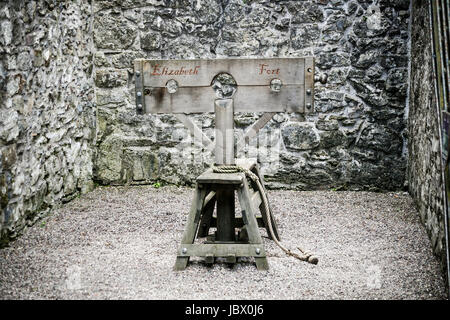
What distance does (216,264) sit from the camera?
3283 mm

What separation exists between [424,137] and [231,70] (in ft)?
6.08

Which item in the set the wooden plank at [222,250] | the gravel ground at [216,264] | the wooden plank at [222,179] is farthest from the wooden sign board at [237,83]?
the gravel ground at [216,264]

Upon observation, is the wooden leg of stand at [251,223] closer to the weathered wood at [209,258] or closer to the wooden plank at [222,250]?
the wooden plank at [222,250]

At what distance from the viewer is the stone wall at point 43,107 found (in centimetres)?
365

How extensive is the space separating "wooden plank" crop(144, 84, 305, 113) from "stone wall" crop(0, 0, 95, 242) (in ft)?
3.75

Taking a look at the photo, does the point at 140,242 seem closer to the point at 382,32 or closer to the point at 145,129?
the point at 145,129

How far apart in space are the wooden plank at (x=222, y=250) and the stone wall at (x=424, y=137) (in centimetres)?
114

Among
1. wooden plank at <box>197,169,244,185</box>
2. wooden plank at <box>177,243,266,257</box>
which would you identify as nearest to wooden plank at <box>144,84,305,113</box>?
wooden plank at <box>197,169,244,185</box>

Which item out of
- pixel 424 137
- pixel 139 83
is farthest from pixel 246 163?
pixel 424 137

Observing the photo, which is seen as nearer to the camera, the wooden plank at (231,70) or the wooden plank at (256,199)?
the wooden plank at (231,70)

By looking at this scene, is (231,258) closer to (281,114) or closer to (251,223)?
(251,223)

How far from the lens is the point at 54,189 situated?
4543mm
